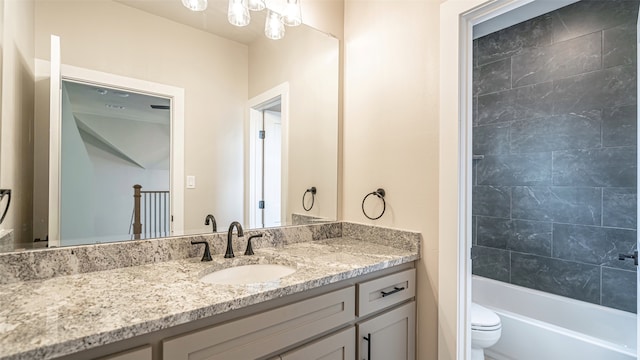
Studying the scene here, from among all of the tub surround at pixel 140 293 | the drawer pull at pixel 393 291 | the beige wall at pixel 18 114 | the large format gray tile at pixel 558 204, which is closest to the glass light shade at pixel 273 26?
the beige wall at pixel 18 114

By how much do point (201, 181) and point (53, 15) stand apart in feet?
2.61

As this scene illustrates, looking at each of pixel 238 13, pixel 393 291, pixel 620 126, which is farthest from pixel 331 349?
pixel 620 126

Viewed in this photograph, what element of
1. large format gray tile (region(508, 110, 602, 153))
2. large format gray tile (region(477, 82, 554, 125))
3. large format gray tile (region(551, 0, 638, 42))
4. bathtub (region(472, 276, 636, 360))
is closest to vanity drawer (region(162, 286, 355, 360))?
bathtub (region(472, 276, 636, 360))

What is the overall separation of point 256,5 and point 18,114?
1.10 metres

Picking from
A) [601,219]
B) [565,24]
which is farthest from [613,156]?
[565,24]

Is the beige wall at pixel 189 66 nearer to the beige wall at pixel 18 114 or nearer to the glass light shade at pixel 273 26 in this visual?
the beige wall at pixel 18 114

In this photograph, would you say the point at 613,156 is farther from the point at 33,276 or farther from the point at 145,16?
the point at 33,276

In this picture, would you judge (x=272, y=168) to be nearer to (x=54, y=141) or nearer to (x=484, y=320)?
(x=54, y=141)

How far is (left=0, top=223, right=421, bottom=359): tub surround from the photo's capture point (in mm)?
668

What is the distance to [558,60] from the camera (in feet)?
7.88

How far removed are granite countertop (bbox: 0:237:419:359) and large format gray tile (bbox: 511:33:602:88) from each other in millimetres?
2192

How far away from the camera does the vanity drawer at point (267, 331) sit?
828 mm

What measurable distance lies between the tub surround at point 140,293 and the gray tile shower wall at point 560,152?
5.33 ft

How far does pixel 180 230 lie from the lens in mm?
1379
